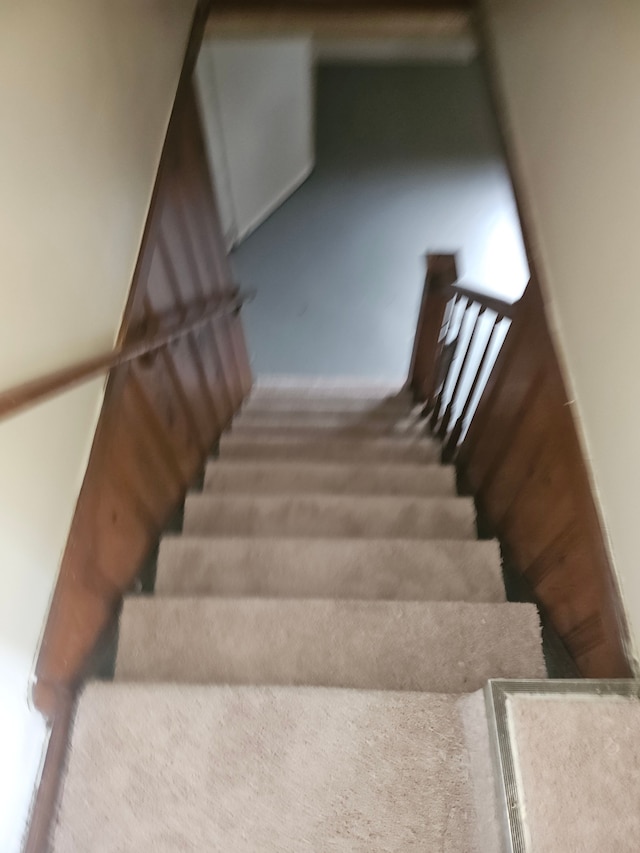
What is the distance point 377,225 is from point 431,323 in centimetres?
193

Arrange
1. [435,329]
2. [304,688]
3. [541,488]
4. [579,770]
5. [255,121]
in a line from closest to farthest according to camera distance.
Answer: [579,770] < [304,688] < [541,488] < [435,329] < [255,121]

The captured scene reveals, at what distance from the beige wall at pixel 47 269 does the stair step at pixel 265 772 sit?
15 centimetres

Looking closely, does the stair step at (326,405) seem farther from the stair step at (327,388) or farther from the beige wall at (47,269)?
the beige wall at (47,269)

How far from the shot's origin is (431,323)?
318cm

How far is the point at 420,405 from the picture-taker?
11.2ft

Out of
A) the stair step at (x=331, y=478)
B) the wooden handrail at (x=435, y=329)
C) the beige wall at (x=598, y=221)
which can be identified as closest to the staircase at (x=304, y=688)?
the stair step at (x=331, y=478)

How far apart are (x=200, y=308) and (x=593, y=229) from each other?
1.74 meters

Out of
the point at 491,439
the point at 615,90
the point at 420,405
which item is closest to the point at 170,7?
the point at 615,90

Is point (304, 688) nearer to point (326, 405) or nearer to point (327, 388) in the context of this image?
point (326, 405)

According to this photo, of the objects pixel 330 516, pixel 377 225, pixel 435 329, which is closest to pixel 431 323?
pixel 435 329

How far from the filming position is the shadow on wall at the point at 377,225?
427 centimetres

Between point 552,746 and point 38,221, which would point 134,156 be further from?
point 552,746

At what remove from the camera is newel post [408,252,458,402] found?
9.46 feet

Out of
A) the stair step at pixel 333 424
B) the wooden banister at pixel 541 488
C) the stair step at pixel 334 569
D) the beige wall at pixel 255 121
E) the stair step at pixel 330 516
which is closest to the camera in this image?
the wooden banister at pixel 541 488
